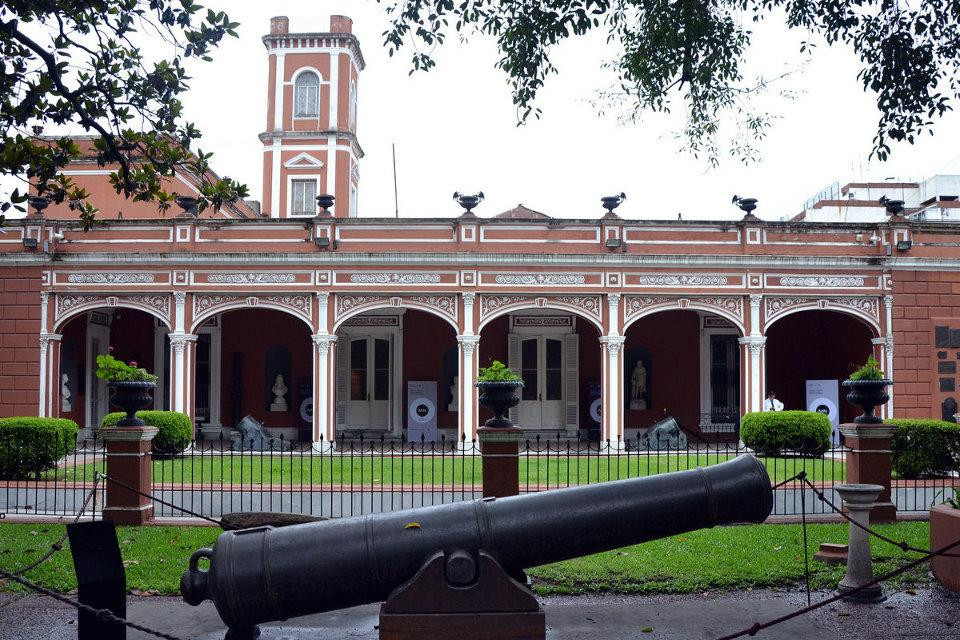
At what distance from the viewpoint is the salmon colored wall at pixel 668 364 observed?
22.1m

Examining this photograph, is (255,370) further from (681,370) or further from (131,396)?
(131,396)

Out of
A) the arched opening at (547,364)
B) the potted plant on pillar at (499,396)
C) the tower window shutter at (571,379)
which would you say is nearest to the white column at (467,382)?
the arched opening at (547,364)

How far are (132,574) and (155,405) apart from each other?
15043mm

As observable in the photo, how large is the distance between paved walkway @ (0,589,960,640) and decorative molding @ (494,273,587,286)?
12.7 m

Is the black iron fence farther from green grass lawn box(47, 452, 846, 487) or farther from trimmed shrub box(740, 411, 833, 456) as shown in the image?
trimmed shrub box(740, 411, 833, 456)

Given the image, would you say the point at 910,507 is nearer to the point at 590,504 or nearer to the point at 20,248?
the point at 590,504

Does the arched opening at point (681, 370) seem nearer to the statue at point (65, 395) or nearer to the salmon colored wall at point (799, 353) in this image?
the salmon colored wall at point (799, 353)

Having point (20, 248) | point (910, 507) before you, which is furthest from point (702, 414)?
point (20, 248)

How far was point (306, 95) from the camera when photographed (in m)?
31.1

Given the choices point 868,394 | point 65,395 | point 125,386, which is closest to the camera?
point 868,394

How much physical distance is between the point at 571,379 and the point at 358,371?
17.0 ft

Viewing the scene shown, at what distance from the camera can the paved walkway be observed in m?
5.75

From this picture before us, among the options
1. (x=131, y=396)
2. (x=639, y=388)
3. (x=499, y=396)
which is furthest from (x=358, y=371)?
(x=499, y=396)

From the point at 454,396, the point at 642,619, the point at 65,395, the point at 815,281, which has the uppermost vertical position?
the point at 815,281
